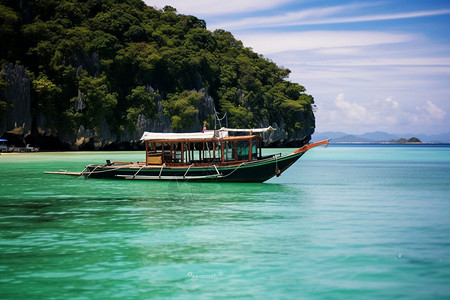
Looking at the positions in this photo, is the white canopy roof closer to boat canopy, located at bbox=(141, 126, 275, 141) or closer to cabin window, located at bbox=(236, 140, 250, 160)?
boat canopy, located at bbox=(141, 126, 275, 141)

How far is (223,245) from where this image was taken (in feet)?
36.8

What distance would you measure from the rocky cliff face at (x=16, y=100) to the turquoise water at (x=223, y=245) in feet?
128

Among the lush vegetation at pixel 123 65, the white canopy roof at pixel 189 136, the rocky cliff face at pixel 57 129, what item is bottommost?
the white canopy roof at pixel 189 136

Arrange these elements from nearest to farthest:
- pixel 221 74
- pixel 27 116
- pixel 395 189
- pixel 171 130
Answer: pixel 395 189, pixel 27 116, pixel 171 130, pixel 221 74

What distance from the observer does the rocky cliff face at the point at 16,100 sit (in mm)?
56972

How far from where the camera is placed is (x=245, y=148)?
79.8ft

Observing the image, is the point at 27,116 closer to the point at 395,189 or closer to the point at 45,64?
the point at 45,64

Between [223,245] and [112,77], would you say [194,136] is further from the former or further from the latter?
[112,77]

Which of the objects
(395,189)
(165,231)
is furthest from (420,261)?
(395,189)

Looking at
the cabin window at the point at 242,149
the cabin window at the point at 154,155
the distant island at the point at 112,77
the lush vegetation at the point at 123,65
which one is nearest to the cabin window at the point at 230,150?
the cabin window at the point at 242,149

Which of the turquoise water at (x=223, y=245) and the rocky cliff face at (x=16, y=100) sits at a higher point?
the rocky cliff face at (x=16, y=100)

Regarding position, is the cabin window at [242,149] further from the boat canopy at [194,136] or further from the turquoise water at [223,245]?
the turquoise water at [223,245]

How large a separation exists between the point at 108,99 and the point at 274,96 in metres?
35.1

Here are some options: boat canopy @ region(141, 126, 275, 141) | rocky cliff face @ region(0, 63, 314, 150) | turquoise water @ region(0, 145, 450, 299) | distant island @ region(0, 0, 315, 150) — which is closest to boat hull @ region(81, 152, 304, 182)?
boat canopy @ region(141, 126, 275, 141)
